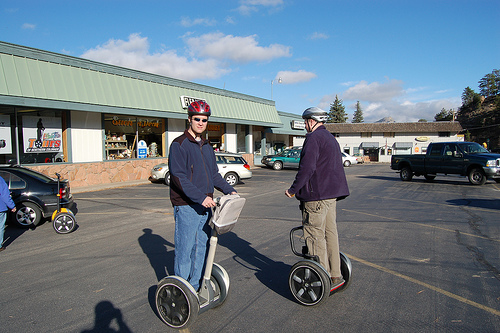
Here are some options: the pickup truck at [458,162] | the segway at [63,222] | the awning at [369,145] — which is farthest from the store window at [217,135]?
the awning at [369,145]

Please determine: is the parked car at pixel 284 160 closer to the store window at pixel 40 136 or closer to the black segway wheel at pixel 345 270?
the store window at pixel 40 136

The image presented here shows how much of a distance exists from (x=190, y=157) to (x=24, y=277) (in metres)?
3.33

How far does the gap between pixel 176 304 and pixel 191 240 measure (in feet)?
1.98


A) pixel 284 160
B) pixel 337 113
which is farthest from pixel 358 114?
pixel 284 160

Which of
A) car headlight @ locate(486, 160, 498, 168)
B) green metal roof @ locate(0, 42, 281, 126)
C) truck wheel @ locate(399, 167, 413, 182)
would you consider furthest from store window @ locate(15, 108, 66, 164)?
car headlight @ locate(486, 160, 498, 168)

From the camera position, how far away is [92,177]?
629 inches

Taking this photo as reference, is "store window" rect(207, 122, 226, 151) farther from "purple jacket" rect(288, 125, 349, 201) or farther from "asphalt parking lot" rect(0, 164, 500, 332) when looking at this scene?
"purple jacket" rect(288, 125, 349, 201)

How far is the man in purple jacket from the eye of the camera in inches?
145

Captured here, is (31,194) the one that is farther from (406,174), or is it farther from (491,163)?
(491,163)

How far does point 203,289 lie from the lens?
11.0 feet

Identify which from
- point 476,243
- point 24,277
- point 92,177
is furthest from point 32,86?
point 476,243

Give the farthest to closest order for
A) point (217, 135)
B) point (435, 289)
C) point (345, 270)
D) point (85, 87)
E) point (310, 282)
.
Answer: point (217, 135)
point (85, 87)
point (435, 289)
point (345, 270)
point (310, 282)

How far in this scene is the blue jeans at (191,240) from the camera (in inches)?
130

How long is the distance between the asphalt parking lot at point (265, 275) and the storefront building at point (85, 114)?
285 inches
